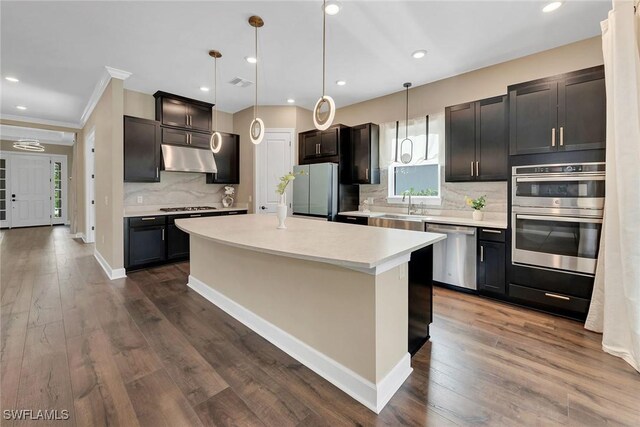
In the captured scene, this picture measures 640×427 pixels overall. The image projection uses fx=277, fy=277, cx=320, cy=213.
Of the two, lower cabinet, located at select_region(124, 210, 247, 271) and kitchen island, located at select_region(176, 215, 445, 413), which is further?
Result: lower cabinet, located at select_region(124, 210, 247, 271)

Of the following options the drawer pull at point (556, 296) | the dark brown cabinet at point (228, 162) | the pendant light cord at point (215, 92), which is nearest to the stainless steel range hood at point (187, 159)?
the dark brown cabinet at point (228, 162)

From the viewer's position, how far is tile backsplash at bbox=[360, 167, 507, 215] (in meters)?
3.52

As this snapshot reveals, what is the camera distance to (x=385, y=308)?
1673mm

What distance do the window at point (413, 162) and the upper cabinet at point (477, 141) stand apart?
1.23 feet

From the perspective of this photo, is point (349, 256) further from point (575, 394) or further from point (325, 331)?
point (575, 394)

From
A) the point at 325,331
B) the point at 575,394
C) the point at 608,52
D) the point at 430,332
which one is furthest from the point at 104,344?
the point at 608,52

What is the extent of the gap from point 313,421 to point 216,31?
11.3 feet

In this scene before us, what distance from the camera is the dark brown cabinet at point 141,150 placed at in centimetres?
419

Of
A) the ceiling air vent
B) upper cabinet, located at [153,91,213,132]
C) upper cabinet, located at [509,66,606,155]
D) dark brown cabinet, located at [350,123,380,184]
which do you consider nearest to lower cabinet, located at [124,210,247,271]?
upper cabinet, located at [153,91,213,132]

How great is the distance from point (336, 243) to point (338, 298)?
35cm

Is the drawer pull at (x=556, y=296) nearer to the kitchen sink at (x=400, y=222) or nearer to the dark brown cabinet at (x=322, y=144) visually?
the kitchen sink at (x=400, y=222)

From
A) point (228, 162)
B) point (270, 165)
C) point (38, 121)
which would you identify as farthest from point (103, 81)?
point (38, 121)

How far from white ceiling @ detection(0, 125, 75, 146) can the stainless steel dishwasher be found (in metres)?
8.51

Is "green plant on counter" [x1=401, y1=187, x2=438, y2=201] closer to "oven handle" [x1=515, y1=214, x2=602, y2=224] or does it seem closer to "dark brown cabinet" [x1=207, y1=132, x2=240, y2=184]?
"oven handle" [x1=515, y1=214, x2=602, y2=224]
